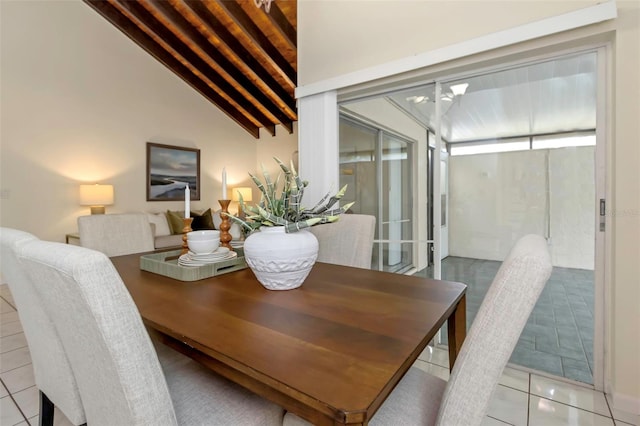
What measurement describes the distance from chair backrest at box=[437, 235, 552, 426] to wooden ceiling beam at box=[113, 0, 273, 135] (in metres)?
5.15

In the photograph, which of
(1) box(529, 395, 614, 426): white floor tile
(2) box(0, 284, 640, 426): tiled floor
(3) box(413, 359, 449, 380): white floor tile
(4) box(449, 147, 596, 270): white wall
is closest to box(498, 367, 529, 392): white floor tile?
(2) box(0, 284, 640, 426): tiled floor

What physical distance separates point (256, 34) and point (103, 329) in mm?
4475

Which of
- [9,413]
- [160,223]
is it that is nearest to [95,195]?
[160,223]

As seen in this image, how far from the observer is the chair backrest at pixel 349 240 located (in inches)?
69.8

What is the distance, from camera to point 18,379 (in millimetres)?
1855

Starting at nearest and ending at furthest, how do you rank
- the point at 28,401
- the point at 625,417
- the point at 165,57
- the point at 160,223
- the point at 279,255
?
the point at 279,255 → the point at 625,417 → the point at 28,401 → the point at 160,223 → the point at 165,57

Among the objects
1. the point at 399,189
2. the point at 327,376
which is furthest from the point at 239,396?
the point at 399,189

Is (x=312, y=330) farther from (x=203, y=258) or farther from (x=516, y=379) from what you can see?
(x=516, y=379)

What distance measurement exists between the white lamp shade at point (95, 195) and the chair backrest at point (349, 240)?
3589 millimetres

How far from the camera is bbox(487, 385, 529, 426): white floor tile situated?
5.03 ft

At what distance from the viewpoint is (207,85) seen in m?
5.76

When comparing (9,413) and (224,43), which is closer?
(9,413)

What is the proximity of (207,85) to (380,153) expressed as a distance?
167 inches

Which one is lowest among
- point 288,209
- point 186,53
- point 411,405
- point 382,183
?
point 411,405
